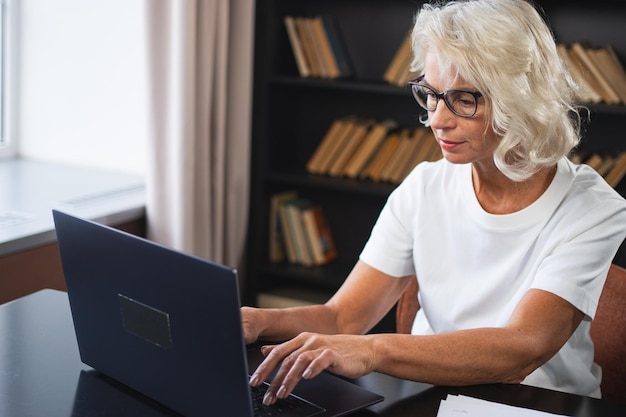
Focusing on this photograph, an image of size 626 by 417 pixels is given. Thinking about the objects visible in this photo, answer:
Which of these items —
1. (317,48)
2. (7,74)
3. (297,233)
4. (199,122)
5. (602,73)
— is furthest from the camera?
(297,233)

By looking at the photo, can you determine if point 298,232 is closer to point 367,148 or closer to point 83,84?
point 367,148

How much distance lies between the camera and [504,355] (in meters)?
1.46

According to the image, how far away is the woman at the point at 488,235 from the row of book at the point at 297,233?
171 cm

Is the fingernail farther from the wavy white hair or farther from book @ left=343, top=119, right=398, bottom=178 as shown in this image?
book @ left=343, top=119, right=398, bottom=178

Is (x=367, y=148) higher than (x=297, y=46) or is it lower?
lower

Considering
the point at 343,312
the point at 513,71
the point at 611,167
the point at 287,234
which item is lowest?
the point at 287,234

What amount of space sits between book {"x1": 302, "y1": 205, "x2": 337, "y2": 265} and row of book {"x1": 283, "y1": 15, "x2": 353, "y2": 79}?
571 mm

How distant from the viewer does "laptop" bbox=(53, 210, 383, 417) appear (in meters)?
1.11

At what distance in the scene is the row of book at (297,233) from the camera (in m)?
3.64

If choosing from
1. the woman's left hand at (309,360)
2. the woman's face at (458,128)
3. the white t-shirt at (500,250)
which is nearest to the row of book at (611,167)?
the white t-shirt at (500,250)

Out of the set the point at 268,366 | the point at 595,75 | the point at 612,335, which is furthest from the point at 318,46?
the point at 268,366

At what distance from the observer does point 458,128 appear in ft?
5.53

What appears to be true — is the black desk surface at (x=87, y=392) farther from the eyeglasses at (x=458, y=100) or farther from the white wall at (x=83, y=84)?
the white wall at (x=83, y=84)

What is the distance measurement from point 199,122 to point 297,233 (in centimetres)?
72
